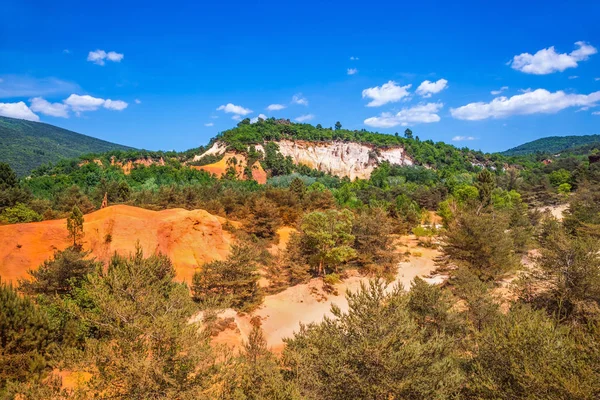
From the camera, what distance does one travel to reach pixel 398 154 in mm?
130250

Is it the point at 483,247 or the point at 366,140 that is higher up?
the point at 366,140

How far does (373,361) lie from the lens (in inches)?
321

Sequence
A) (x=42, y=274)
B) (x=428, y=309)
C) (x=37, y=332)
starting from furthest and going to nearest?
1. (x=42, y=274)
2. (x=428, y=309)
3. (x=37, y=332)

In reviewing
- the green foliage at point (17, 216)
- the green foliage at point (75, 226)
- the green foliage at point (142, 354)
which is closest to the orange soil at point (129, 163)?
the green foliage at point (17, 216)

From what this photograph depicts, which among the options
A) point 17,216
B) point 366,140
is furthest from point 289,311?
point 366,140

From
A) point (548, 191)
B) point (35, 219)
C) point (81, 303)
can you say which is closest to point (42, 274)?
point (81, 303)

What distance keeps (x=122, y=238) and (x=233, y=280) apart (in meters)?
11.0

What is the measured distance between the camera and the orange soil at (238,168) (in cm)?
10006

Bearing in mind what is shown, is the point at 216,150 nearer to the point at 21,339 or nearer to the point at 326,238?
the point at 326,238

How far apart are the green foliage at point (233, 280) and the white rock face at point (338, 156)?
332ft

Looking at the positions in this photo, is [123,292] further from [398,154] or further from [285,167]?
[398,154]

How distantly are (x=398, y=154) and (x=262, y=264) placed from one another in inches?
4497

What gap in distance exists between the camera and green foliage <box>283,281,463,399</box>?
26.4 ft

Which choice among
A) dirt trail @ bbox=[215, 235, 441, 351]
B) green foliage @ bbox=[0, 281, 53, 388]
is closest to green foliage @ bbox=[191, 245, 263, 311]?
dirt trail @ bbox=[215, 235, 441, 351]
